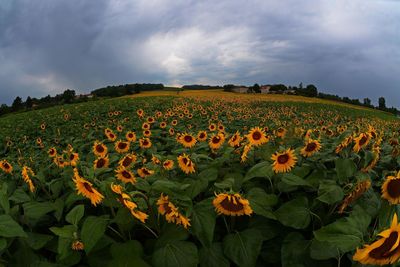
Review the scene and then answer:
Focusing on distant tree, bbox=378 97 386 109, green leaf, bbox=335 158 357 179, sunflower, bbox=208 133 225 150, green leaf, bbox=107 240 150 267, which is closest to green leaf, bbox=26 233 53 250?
green leaf, bbox=107 240 150 267

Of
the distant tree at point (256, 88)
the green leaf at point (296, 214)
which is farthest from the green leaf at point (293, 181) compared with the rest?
the distant tree at point (256, 88)

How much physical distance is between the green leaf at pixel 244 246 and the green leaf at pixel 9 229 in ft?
3.76

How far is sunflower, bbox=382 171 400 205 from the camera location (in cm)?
205

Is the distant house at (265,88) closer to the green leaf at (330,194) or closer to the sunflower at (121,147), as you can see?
the sunflower at (121,147)

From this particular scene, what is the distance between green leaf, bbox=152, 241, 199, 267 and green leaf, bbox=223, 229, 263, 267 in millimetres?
236

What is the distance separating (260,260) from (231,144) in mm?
Result: 1713

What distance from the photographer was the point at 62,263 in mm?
2043

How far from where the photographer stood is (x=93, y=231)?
6.48 ft

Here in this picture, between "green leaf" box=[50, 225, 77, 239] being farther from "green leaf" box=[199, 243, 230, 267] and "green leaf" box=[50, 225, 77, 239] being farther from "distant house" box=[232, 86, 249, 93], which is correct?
"distant house" box=[232, 86, 249, 93]

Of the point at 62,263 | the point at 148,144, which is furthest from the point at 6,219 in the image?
the point at 148,144

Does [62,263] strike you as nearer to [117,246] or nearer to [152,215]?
[117,246]

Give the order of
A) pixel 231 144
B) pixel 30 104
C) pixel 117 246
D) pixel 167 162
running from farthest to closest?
pixel 30 104 → pixel 231 144 → pixel 167 162 → pixel 117 246

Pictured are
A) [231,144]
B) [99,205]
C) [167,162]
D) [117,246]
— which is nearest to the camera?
[117,246]

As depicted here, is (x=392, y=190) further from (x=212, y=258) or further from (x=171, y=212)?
(x=171, y=212)
